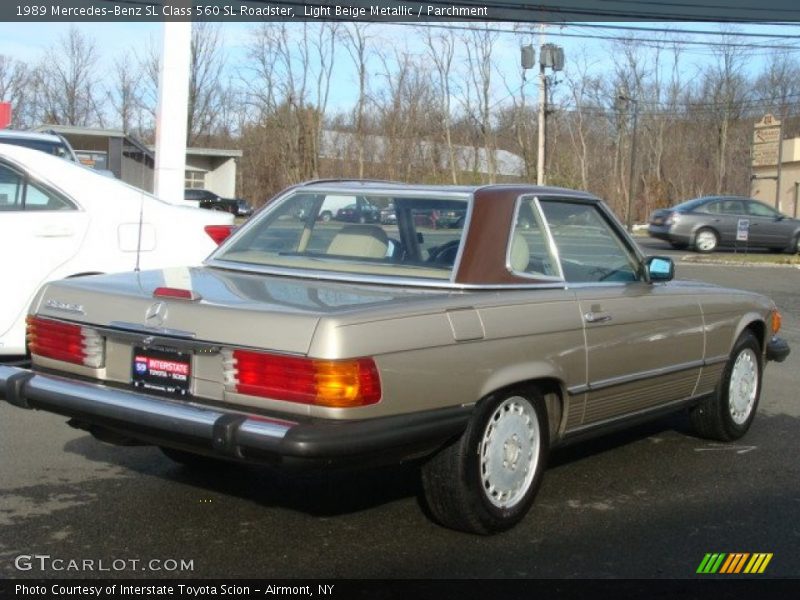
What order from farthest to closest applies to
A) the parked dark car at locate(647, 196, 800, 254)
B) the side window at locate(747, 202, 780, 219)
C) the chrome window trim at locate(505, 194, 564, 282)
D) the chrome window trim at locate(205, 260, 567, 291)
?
the side window at locate(747, 202, 780, 219)
the parked dark car at locate(647, 196, 800, 254)
the chrome window trim at locate(505, 194, 564, 282)
the chrome window trim at locate(205, 260, 567, 291)

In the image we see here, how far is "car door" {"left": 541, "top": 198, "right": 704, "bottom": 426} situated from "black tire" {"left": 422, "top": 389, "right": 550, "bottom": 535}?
43 centimetres

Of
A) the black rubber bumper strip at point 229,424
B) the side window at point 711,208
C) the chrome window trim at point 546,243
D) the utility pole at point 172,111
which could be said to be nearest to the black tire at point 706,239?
the side window at point 711,208

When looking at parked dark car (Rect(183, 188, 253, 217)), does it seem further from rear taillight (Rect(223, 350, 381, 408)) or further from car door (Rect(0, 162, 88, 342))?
rear taillight (Rect(223, 350, 381, 408))

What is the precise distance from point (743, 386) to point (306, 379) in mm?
3713

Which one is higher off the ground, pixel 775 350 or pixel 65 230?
pixel 65 230

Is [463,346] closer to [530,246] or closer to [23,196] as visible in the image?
[530,246]

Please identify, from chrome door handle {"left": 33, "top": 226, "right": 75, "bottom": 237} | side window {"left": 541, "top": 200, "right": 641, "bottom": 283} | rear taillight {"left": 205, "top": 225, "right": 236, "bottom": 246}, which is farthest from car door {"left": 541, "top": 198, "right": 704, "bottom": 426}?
chrome door handle {"left": 33, "top": 226, "right": 75, "bottom": 237}

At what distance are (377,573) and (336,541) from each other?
1.32 feet

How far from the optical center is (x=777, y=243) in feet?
85.8

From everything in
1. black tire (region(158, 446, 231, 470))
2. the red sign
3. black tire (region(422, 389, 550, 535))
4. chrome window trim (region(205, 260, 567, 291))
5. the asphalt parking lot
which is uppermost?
the red sign

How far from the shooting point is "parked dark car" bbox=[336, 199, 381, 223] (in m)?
5.13

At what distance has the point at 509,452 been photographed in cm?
446

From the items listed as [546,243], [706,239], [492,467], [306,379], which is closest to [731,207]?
[706,239]

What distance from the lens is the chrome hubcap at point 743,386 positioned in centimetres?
630
